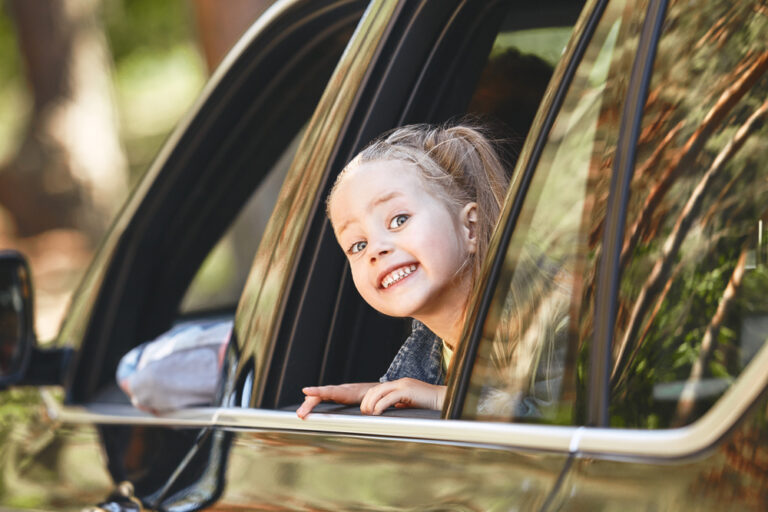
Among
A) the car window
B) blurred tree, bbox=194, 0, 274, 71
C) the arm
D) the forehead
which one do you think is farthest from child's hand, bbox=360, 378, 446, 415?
blurred tree, bbox=194, 0, 274, 71

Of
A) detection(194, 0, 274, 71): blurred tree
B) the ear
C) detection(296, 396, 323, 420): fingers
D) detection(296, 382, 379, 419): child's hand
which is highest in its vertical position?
detection(194, 0, 274, 71): blurred tree

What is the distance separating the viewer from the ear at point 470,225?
1.91 metres

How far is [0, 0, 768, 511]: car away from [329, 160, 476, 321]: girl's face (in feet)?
0.68

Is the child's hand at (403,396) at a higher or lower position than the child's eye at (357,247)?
lower

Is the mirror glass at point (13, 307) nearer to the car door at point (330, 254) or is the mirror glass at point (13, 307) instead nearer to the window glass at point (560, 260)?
the car door at point (330, 254)

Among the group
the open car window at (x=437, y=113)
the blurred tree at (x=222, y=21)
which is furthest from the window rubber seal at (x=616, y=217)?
the blurred tree at (x=222, y=21)

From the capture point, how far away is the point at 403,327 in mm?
2158

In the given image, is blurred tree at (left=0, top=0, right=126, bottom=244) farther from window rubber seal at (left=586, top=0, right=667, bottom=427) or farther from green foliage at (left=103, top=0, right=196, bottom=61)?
window rubber seal at (left=586, top=0, right=667, bottom=427)

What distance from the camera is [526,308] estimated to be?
1.52 m

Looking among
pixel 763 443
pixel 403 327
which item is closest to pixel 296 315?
pixel 403 327

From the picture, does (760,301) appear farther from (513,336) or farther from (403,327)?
(403,327)

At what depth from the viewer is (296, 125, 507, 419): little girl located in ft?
6.11

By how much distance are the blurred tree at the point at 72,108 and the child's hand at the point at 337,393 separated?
11.8m

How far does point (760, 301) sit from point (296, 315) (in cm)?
111
